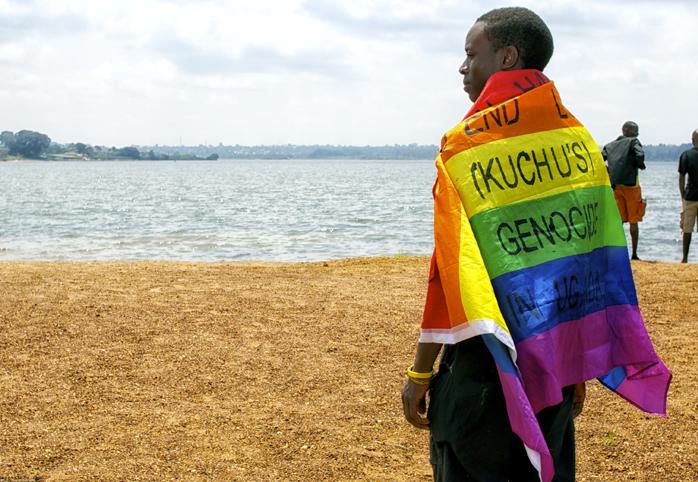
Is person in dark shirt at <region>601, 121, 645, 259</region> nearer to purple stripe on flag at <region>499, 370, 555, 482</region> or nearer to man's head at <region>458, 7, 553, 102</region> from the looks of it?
man's head at <region>458, 7, 553, 102</region>

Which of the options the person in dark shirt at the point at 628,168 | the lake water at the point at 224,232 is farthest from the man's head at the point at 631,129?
the lake water at the point at 224,232

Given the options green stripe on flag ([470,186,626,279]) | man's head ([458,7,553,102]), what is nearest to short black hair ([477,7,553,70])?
man's head ([458,7,553,102])

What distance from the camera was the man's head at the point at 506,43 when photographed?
7.48 ft

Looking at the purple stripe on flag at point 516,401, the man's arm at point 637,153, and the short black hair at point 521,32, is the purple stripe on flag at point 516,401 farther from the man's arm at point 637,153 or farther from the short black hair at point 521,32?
the man's arm at point 637,153

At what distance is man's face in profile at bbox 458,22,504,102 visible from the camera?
2.31 meters

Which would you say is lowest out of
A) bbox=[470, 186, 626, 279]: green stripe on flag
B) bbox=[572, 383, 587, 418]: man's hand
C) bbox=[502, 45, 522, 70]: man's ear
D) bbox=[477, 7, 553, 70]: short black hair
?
bbox=[572, 383, 587, 418]: man's hand

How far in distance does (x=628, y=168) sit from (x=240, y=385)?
810cm

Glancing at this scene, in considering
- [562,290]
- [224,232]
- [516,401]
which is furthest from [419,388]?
[224,232]

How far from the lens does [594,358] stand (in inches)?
94.4

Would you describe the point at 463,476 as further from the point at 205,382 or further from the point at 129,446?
the point at 205,382

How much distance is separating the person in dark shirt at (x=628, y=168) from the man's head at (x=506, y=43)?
32.8 ft

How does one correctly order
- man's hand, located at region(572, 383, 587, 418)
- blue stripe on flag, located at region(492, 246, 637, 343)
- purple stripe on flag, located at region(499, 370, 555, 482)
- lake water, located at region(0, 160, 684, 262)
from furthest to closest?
lake water, located at region(0, 160, 684, 262)
man's hand, located at region(572, 383, 587, 418)
blue stripe on flag, located at region(492, 246, 637, 343)
purple stripe on flag, located at region(499, 370, 555, 482)

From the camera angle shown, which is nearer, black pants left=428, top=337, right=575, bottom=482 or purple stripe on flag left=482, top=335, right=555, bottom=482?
purple stripe on flag left=482, top=335, right=555, bottom=482

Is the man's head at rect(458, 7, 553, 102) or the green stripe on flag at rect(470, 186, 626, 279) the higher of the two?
the man's head at rect(458, 7, 553, 102)
